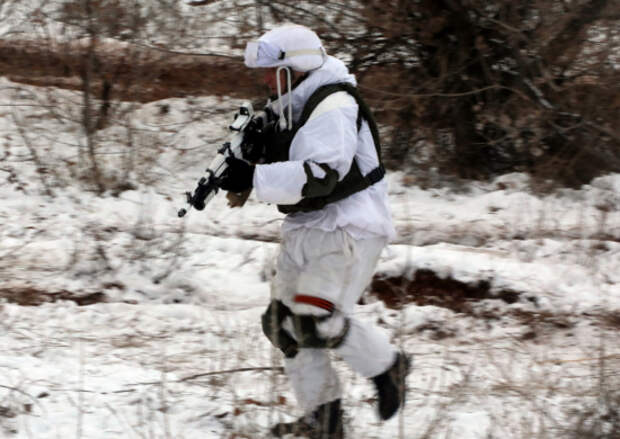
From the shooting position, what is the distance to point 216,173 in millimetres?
3336

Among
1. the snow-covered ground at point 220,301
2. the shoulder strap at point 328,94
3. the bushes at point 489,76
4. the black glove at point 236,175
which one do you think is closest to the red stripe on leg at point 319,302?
the snow-covered ground at point 220,301

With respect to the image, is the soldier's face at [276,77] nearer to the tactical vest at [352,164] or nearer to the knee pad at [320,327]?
the tactical vest at [352,164]

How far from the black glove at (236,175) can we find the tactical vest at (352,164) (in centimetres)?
17

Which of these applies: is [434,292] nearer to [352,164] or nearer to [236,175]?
[352,164]

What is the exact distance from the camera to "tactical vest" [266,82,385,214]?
126 inches

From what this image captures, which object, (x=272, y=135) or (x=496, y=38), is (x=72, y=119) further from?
(x=272, y=135)

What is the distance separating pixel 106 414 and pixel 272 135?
148 centimetres

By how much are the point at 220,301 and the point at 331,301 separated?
7.79 feet

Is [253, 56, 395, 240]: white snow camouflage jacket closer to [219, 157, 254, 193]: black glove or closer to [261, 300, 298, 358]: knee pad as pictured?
[219, 157, 254, 193]: black glove

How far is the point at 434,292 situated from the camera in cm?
566

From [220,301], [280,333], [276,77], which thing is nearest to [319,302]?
[280,333]

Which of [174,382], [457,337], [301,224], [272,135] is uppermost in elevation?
[272,135]

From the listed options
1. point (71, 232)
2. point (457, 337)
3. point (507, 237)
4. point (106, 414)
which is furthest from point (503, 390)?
point (71, 232)

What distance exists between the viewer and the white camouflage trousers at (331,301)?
3.26 metres
